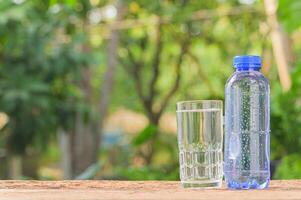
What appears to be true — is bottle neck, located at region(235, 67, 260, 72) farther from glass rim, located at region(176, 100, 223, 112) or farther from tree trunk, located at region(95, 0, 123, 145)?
tree trunk, located at region(95, 0, 123, 145)

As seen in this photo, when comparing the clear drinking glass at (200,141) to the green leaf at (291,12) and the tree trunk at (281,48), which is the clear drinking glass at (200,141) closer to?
the green leaf at (291,12)

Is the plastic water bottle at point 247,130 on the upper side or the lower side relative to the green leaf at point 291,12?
lower

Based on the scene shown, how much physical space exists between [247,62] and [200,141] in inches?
6.1

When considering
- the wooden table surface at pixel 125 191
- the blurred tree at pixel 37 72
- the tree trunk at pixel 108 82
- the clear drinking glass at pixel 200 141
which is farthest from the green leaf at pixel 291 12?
the tree trunk at pixel 108 82

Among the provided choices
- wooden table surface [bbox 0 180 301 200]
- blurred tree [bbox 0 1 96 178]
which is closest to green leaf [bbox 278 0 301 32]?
wooden table surface [bbox 0 180 301 200]

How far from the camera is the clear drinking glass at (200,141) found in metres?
1.31

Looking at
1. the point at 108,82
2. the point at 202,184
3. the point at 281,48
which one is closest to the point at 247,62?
the point at 202,184

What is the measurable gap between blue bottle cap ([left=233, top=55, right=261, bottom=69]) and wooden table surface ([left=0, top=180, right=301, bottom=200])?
0.21m

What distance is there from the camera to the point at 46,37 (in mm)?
5309

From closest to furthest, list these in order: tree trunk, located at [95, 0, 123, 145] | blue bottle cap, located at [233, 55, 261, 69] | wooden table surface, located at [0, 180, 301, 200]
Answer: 1. wooden table surface, located at [0, 180, 301, 200]
2. blue bottle cap, located at [233, 55, 261, 69]
3. tree trunk, located at [95, 0, 123, 145]

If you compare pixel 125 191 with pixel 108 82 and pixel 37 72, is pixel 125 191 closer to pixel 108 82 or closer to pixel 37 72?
pixel 37 72

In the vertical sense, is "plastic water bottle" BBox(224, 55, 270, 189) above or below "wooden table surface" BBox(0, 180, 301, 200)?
above

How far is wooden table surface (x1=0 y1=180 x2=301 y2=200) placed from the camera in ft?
3.87

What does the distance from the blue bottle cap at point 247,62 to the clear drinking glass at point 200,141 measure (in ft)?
0.23
